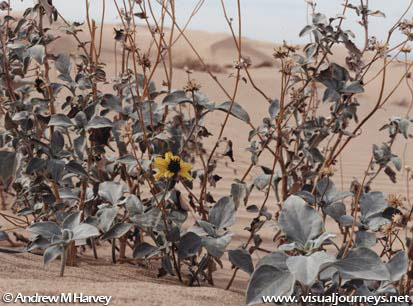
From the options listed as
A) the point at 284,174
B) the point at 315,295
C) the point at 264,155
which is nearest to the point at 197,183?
the point at 264,155

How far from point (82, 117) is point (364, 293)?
89 centimetres

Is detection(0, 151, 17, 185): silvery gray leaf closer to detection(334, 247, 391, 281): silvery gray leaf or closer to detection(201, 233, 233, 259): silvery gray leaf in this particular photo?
detection(201, 233, 233, 259): silvery gray leaf

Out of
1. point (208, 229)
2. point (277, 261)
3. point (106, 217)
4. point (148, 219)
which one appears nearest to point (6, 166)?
point (106, 217)

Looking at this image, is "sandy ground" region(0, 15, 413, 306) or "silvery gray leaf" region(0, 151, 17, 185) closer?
"sandy ground" region(0, 15, 413, 306)

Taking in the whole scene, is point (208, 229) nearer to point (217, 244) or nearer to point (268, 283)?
point (217, 244)

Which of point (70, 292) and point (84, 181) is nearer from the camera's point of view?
point (70, 292)

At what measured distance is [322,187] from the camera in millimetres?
1861

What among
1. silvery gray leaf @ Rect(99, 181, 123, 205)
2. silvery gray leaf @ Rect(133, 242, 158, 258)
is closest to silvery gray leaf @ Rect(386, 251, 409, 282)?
silvery gray leaf @ Rect(133, 242, 158, 258)

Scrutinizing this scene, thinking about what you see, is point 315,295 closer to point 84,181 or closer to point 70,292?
point 70,292

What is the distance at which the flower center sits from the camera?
1.59 meters

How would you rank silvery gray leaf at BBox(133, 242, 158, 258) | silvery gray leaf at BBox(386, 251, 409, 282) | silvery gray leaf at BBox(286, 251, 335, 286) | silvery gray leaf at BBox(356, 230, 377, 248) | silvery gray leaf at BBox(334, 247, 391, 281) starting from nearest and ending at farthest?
silvery gray leaf at BBox(286, 251, 335, 286), silvery gray leaf at BBox(334, 247, 391, 281), silvery gray leaf at BBox(386, 251, 409, 282), silvery gray leaf at BBox(356, 230, 377, 248), silvery gray leaf at BBox(133, 242, 158, 258)

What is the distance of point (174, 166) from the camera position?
159 cm

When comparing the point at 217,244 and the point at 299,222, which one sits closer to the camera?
the point at 299,222

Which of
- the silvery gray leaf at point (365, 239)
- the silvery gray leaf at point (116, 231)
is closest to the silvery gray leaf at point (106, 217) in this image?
the silvery gray leaf at point (116, 231)
